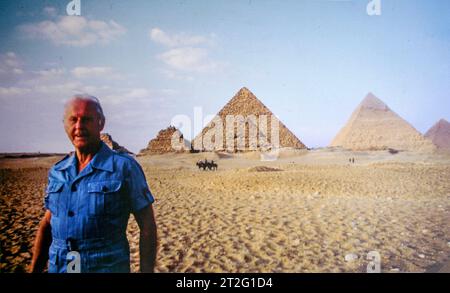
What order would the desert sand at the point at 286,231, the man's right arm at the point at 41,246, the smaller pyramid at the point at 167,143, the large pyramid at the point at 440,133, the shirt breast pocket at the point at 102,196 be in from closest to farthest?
the shirt breast pocket at the point at 102,196
the man's right arm at the point at 41,246
the desert sand at the point at 286,231
the smaller pyramid at the point at 167,143
the large pyramid at the point at 440,133

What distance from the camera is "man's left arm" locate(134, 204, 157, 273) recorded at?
1.97 m

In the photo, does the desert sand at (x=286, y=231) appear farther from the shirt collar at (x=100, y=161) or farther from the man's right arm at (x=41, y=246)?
the shirt collar at (x=100, y=161)

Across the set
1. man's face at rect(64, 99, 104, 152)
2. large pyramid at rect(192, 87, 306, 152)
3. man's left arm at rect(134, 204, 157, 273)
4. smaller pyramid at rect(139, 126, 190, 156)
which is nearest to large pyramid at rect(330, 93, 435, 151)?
large pyramid at rect(192, 87, 306, 152)

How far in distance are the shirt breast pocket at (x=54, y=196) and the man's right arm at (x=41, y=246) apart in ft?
0.46

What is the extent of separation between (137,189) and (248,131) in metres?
59.9

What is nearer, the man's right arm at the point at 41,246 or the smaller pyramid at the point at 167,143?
the man's right arm at the point at 41,246

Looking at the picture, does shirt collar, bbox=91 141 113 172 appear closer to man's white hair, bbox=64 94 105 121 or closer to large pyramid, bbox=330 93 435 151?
man's white hair, bbox=64 94 105 121

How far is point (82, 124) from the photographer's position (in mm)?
→ 2031

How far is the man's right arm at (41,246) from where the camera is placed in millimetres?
2135

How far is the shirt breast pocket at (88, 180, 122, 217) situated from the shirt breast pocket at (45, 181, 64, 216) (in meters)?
0.24

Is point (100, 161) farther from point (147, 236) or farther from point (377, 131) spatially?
point (377, 131)

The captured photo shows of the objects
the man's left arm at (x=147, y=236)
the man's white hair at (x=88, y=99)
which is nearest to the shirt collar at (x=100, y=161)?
the man's white hair at (x=88, y=99)
